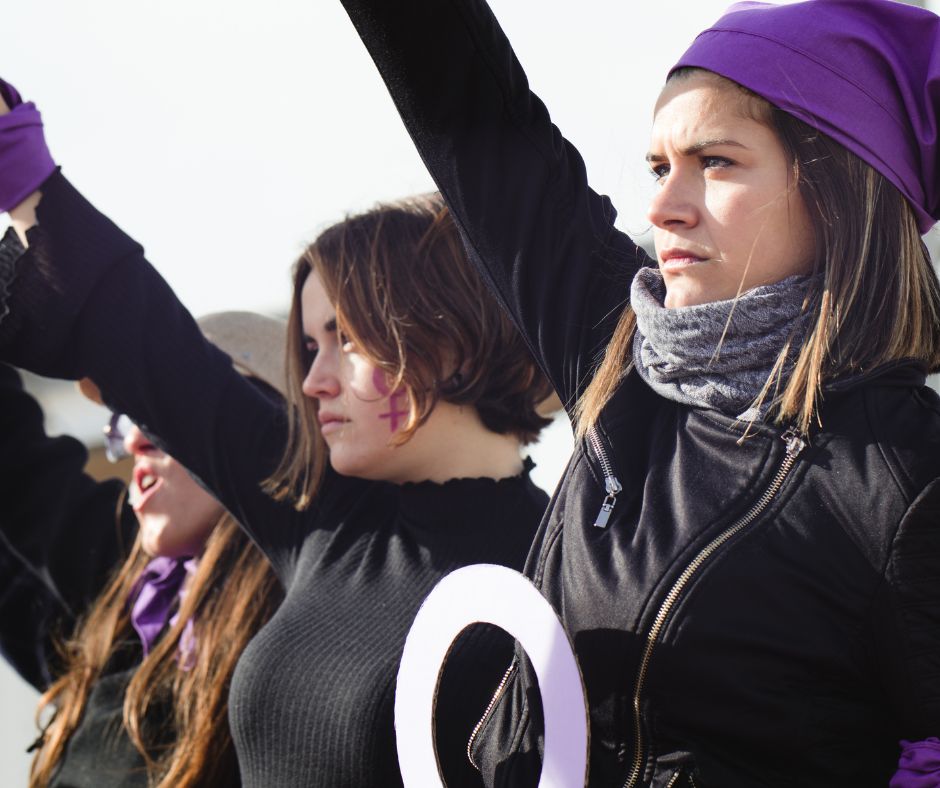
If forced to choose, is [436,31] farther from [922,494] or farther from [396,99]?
[922,494]

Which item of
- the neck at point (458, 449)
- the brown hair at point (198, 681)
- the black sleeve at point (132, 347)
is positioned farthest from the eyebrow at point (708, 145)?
the brown hair at point (198, 681)

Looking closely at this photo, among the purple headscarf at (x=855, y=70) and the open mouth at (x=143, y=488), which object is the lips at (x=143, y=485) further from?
the purple headscarf at (x=855, y=70)

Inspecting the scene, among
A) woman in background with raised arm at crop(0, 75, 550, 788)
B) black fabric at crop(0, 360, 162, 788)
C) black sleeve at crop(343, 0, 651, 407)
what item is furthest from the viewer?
black fabric at crop(0, 360, 162, 788)

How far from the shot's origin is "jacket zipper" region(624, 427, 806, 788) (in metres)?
1.20

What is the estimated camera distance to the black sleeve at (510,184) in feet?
4.74

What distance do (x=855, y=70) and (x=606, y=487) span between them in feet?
1.78

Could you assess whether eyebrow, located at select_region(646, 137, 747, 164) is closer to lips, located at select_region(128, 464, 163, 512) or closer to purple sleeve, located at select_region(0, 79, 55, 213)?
purple sleeve, located at select_region(0, 79, 55, 213)

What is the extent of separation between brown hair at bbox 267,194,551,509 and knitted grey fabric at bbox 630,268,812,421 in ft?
2.10

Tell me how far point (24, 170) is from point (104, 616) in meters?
1.08

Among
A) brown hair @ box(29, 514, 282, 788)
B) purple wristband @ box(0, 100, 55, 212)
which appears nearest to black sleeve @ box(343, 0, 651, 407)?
purple wristband @ box(0, 100, 55, 212)

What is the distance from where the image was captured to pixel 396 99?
1.47 m

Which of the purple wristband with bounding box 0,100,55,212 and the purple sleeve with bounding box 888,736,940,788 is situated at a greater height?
the purple wristband with bounding box 0,100,55,212

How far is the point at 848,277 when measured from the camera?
1.28 metres

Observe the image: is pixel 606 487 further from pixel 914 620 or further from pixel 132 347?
pixel 132 347
